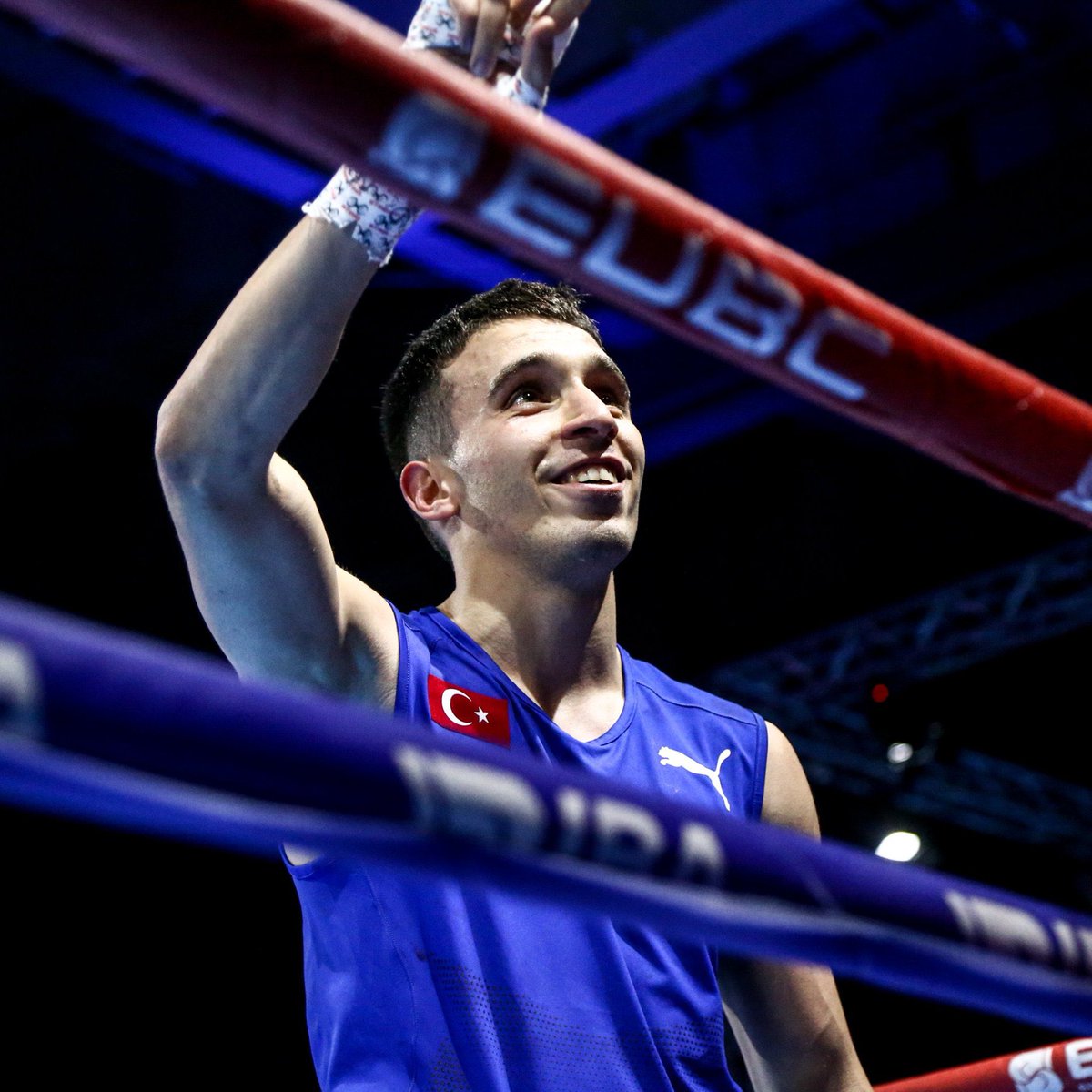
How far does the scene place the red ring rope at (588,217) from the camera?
0.94 metres

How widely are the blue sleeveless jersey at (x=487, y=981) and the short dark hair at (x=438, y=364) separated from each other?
0.46 metres

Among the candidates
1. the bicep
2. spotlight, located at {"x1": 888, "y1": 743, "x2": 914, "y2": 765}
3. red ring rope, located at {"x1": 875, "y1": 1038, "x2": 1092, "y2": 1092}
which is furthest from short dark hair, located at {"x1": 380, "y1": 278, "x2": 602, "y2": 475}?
spotlight, located at {"x1": 888, "y1": 743, "x2": 914, "y2": 765}

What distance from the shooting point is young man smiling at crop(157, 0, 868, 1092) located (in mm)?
1442

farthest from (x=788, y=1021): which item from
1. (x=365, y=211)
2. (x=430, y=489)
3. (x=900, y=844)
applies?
(x=900, y=844)

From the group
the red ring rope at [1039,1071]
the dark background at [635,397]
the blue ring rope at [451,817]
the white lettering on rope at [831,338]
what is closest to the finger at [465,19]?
the white lettering on rope at [831,338]

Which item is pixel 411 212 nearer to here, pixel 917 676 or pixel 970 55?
pixel 970 55

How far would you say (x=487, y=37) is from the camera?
1.26 meters

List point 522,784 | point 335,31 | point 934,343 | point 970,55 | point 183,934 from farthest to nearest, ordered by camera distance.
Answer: point 183,934 → point 970,55 → point 934,343 → point 335,31 → point 522,784

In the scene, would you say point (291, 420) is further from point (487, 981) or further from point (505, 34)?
point (487, 981)

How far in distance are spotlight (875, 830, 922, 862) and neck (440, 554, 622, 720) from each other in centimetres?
566

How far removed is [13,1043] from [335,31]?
5.66m

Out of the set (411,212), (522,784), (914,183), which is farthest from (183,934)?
(522,784)

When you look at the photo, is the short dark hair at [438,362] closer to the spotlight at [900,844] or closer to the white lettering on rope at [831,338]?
the white lettering on rope at [831,338]

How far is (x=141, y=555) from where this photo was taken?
5777 millimetres
